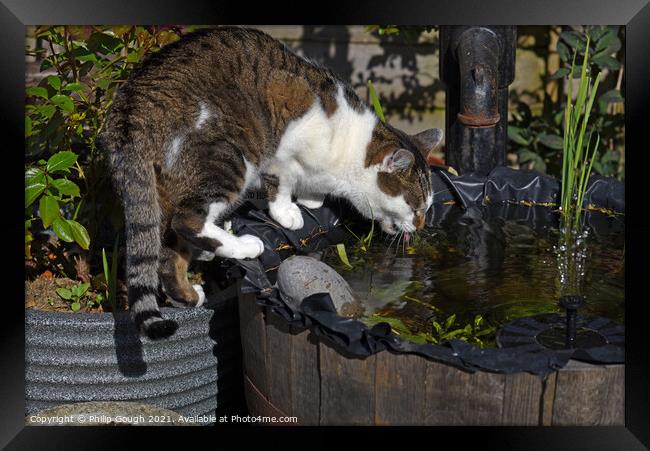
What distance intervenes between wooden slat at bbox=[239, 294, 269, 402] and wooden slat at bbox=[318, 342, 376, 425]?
0.94 feet

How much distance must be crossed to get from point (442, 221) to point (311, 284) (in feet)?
4.14

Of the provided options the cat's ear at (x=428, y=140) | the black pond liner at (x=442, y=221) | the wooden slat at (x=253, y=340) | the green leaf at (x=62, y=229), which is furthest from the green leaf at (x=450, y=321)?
the green leaf at (x=62, y=229)

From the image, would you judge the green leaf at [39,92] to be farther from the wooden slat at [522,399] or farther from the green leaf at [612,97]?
the green leaf at [612,97]

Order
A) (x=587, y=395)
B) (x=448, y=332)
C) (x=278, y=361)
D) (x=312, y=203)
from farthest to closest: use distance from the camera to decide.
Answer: (x=312, y=203) < (x=448, y=332) < (x=278, y=361) < (x=587, y=395)

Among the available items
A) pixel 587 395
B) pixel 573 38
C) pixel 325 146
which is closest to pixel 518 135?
pixel 573 38

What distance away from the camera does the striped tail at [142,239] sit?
2.67 m

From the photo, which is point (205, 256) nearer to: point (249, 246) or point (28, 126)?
point (249, 246)

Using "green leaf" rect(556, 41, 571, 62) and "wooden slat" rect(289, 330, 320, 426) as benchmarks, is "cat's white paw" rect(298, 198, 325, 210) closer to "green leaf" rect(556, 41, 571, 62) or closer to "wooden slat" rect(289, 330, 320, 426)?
"wooden slat" rect(289, 330, 320, 426)

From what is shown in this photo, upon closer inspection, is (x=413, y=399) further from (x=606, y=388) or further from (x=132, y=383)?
(x=132, y=383)

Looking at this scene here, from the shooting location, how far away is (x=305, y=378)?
2.43 meters

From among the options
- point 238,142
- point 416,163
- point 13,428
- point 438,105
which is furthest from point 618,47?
point 13,428

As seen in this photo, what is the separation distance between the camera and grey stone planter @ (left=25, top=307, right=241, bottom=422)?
2.91m

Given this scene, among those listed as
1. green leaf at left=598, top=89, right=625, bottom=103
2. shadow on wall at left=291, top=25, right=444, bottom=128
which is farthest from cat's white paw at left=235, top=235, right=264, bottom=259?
shadow on wall at left=291, top=25, right=444, bottom=128

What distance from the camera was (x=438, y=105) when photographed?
231 inches
